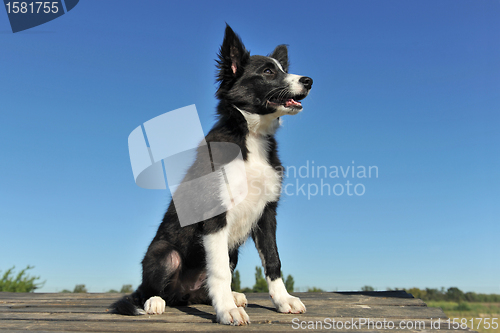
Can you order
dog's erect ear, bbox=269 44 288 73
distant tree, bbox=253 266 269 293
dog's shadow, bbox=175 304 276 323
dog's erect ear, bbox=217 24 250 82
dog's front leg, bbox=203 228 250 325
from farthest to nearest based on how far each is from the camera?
distant tree, bbox=253 266 269 293 < dog's erect ear, bbox=269 44 288 73 < dog's erect ear, bbox=217 24 250 82 < dog's shadow, bbox=175 304 276 323 < dog's front leg, bbox=203 228 250 325

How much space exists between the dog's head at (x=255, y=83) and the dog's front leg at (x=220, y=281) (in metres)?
1.33

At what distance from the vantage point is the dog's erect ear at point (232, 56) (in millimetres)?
3752

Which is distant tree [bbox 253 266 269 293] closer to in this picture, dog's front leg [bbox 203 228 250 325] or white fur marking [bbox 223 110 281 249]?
white fur marking [bbox 223 110 281 249]

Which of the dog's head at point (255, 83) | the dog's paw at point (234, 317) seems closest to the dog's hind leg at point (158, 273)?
the dog's paw at point (234, 317)

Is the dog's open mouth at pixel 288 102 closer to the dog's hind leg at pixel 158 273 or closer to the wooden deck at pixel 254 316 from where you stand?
the dog's hind leg at pixel 158 273

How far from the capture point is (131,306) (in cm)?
324

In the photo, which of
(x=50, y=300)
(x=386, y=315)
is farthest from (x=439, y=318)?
(x=50, y=300)

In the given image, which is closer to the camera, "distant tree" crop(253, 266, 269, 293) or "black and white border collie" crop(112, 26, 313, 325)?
"black and white border collie" crop(112, 26, 313, 325)

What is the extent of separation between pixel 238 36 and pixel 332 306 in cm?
290

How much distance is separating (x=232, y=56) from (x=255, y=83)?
0.40m

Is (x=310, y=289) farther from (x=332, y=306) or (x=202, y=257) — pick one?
(x=202, y=257)

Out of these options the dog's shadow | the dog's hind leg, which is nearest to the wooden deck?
the dog's shadow

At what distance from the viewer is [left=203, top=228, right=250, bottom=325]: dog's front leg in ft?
9.11

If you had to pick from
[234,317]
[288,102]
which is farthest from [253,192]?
[234,317]
